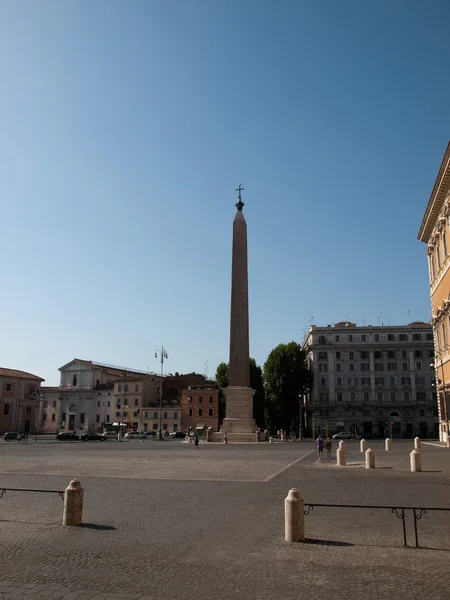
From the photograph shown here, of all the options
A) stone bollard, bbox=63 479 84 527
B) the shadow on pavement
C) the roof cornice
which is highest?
the roof cornice

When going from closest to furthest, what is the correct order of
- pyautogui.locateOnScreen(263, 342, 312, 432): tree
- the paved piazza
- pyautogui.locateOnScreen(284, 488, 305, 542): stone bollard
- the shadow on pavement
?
the paved piazza
the shadow on pavement
pyautogui.locateOnScreen(284, 488, 305, 542): stone bollard
pyautogui.locateOnScreen(263, 342, 312, 432): tree

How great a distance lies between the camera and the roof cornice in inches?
1162

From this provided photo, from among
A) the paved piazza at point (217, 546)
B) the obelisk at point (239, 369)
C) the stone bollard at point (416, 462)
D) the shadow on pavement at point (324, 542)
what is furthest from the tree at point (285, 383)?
the shadow on pavement at point (324, 542)

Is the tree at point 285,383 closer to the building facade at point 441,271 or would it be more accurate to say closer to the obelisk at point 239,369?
the obelisk at point 239,369

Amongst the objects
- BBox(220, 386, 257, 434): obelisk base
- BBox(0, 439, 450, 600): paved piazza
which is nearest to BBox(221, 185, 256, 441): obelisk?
BBox(220, 386, 257, 434): obelisk base

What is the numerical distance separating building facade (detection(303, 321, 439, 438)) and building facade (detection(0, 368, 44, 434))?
39675mm

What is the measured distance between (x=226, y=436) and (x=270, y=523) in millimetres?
32818

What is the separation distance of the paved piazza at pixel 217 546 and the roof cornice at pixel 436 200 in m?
20.7

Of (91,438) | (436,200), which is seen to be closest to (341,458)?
(436,200)

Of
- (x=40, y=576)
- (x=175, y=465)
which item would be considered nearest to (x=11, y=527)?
(x=40, y=576)

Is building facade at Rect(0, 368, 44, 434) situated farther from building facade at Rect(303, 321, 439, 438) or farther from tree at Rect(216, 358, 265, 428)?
building facade at Rect(303, 321, 439, 438)

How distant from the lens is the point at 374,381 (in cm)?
7388

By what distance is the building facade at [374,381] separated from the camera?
71375 millimetres

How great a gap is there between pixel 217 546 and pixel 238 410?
115 ft
